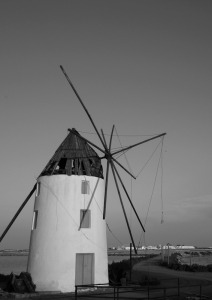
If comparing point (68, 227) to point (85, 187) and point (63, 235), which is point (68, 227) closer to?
point (63, 235)

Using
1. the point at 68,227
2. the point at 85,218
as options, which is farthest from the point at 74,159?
the point at 68,227

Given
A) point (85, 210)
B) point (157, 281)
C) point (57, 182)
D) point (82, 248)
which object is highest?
point (57, 182)

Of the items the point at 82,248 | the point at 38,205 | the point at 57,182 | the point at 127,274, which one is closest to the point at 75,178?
the point at 57,182

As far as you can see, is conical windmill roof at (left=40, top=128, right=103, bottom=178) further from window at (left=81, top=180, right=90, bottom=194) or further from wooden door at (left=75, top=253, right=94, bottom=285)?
wooden door at (left=75, top=253, right=94, bottom=285)

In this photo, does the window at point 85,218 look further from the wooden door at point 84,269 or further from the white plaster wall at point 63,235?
the wooden door at point 84,269

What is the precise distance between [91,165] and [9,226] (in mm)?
6869

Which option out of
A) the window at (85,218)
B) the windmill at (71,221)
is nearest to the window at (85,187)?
the windmill at (71,221)

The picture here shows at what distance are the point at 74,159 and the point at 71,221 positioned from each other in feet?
14.3

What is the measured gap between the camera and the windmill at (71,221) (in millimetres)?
21922

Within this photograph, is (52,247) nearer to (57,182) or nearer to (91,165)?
(57,182)

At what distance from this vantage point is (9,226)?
77.2 feet

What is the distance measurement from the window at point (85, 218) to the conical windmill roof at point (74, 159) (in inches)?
99.5

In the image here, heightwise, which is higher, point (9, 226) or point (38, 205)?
point (38, 205)

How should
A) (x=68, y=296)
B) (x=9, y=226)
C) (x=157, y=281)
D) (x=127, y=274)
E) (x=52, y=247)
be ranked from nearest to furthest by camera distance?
(x=68, y=296), (x=52, y=247), (x=9, y=226), (x=157, y=281), (x=127, y=274)
